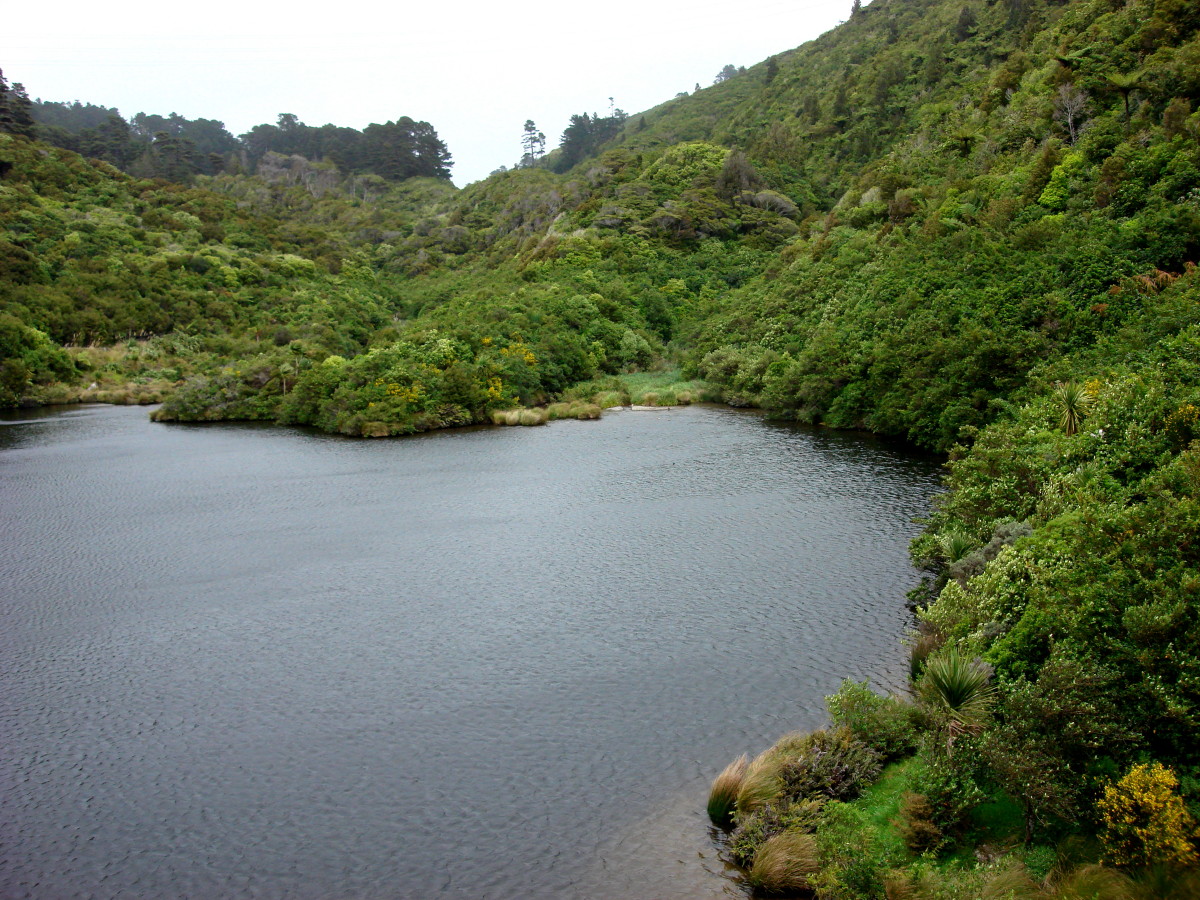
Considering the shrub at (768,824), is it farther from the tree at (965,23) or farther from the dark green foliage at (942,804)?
the tree at (965,23)

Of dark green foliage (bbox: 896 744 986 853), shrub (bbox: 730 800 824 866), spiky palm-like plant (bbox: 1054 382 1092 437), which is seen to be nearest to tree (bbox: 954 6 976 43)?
spiky palm-like plant (bbox: 1054 382 1092 437)

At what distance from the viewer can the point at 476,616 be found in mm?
27797

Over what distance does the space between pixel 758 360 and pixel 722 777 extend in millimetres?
60633

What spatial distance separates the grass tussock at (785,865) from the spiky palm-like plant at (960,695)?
338 centimetres

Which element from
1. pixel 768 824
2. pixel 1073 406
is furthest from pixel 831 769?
pixel 1073 406

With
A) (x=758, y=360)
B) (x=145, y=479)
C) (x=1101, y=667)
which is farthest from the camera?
(x=758, y=360)

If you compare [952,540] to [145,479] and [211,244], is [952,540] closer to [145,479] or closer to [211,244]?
[145,479]

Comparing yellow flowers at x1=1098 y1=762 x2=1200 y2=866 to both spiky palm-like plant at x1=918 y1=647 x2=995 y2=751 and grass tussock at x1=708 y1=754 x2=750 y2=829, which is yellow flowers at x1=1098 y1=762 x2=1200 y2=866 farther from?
grass tussock at x1=708 y1=754 x2=750 y2=829

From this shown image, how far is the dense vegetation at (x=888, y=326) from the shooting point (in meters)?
14.1

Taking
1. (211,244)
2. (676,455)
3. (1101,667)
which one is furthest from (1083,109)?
(211,244)

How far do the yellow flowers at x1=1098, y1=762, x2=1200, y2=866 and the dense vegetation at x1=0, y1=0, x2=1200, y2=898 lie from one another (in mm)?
57

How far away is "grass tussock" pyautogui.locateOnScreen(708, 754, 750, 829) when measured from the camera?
16.3m

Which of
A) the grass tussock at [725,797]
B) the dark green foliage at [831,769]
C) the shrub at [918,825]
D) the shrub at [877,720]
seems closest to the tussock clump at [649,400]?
the shrub at [877,720]

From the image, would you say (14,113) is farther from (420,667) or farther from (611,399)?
(420,667)
